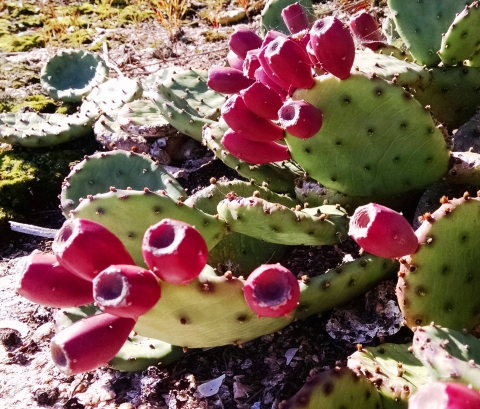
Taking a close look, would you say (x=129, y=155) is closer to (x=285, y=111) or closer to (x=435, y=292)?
(x=285, y=111)

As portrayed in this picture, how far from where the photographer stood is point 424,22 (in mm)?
1893

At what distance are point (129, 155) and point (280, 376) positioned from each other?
2.67 feet

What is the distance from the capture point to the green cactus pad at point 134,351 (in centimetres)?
130

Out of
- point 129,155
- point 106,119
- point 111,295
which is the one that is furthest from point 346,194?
point 106,119

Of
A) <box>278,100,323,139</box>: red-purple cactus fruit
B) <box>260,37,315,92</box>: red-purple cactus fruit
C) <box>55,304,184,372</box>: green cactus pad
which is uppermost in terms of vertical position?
<box>260,37,315,92</box>: red-purple cactus fruit

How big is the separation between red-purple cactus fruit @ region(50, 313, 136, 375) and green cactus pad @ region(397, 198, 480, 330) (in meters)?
0.63

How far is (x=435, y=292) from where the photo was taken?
1.16 meters

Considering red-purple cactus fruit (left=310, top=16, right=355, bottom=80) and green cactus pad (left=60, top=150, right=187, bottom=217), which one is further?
green cactus pad (left=60, top=150, right=187, bottom=217)

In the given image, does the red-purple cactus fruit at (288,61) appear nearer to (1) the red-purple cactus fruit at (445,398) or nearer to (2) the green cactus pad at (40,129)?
(1) the red-purple cactus fruit at (445,398)

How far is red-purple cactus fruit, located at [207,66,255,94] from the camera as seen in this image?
1.65 meters

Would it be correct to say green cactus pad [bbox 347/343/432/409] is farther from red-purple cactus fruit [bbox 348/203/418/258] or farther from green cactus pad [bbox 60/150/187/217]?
green cactus pad [bbox 60/150/187/217]

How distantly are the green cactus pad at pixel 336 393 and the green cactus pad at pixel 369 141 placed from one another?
0.61 m

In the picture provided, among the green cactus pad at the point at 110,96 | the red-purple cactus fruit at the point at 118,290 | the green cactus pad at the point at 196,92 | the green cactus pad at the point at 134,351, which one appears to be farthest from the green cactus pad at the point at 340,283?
the green cactus pad at the point at 110,96

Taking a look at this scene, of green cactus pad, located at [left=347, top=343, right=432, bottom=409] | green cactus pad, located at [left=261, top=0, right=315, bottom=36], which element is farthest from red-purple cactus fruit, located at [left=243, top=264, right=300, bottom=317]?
green cactus pad, located at [left=261, top=0, right=315, bottom=36]
